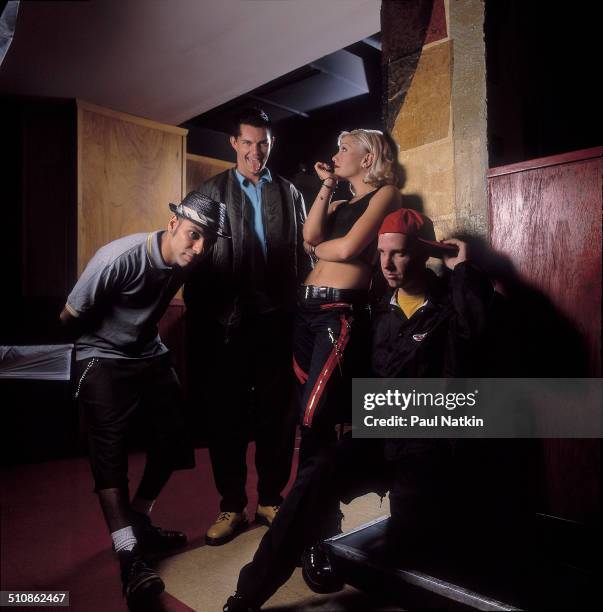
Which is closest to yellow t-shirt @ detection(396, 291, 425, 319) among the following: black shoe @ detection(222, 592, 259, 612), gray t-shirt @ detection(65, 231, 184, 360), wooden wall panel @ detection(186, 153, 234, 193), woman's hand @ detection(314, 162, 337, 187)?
woman's hand @ detection(314, 162, 337, 187)

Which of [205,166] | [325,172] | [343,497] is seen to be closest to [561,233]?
[325,172]

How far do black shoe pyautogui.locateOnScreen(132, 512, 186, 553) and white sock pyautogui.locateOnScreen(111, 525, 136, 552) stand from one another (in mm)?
184

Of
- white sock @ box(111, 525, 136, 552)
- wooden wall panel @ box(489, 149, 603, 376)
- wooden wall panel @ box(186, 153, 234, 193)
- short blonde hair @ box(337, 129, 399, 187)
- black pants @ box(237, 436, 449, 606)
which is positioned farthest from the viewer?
wooden wall panel @ box(186, 153, 234, 193)

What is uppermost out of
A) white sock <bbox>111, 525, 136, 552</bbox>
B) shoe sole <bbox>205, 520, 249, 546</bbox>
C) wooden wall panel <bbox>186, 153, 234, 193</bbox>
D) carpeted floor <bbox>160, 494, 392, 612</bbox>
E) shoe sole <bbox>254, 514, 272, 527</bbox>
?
wooden wall panel <bbox>186, 153, 234, 193</bbox>

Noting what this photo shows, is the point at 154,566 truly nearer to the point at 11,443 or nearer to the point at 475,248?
the point at 11,443

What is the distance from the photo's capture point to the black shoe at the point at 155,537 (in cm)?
189

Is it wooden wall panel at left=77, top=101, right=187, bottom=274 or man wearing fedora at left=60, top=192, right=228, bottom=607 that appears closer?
man wearing fedora at left=60, top=192, right=228, bottom=607

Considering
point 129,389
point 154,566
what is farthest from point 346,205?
point 154,566

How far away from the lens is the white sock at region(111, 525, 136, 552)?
5.39 feet

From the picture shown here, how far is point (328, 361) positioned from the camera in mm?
1728

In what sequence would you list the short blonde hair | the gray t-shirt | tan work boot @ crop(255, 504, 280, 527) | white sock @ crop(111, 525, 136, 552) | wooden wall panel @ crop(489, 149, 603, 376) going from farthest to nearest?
1. tan work boot @ crop(255, 504, 280, 527)
2. the short blonde hair
3. the gray t-shirt
4. white sock @ crop(111, 525, 136, 552)
5. wooden wall panel @ crop(489, 149, 603, 376)

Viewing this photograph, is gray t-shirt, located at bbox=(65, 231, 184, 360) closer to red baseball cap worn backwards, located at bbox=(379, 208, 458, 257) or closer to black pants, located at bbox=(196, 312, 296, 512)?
black pants, located at bbox=(196, 312, 296, 512)

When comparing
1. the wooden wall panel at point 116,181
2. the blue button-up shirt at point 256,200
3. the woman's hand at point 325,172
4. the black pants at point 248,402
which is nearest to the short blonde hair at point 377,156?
the woman's hand at point 325,172

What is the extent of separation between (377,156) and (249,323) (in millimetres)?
843
